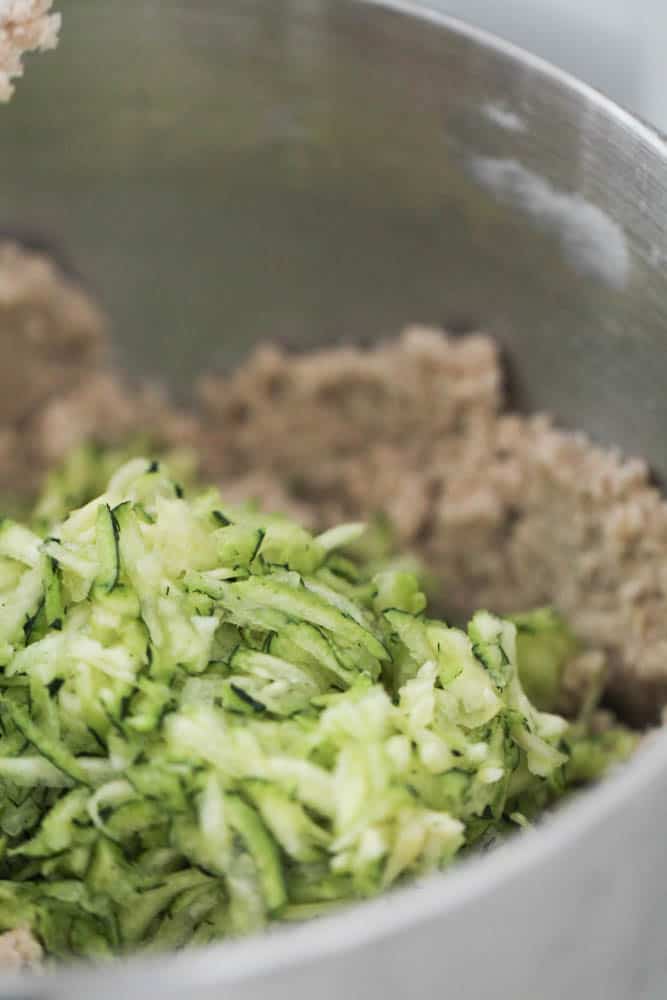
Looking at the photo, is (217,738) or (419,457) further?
(419,457)

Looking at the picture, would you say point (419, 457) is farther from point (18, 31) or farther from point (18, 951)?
point (18, 951)

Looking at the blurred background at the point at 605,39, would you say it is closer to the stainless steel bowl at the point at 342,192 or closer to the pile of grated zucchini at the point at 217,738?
the stainless steel bowl at the point at 342,192

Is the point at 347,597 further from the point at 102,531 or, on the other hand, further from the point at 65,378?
the point at 65,378

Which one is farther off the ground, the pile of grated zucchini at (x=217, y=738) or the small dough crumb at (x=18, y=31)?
the small dough crumb at (x=18, y=31)

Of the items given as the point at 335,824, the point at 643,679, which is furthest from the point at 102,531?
the point at 643,679

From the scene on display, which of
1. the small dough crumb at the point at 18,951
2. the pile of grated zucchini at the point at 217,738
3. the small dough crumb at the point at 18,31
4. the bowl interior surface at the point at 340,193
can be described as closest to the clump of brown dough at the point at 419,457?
the bowl interior surface at the point at 340,193

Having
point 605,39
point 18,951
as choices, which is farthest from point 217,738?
point 605,39
